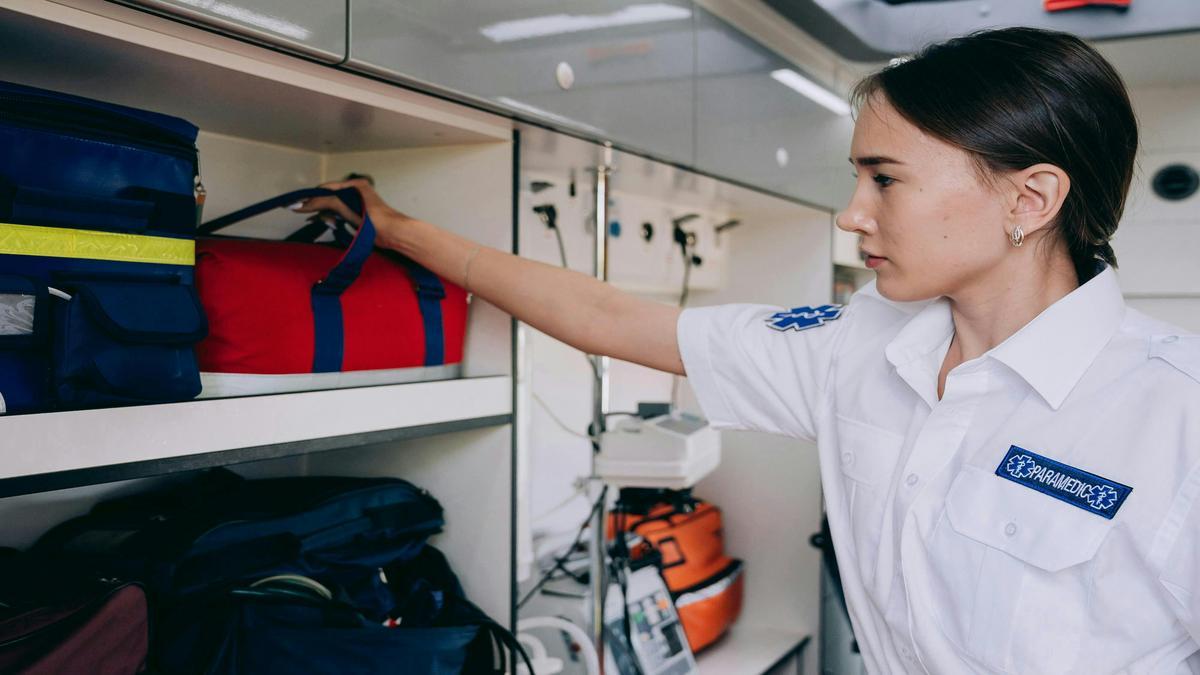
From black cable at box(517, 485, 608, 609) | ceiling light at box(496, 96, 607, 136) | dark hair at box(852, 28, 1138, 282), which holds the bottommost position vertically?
black cable at box(517, 485, 608, 609)

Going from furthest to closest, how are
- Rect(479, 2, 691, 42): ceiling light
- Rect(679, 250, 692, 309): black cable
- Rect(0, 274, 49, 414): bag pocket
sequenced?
1. Rect(679, 250, 692, 309): black cable
2. Rect(479, 2, 691, 42): ceiling light
3. Rect(0, 274, 49, 414): bag pocket

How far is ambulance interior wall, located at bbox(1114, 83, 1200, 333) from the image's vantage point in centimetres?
319

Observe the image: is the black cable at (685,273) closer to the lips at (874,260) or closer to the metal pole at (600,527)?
the metal pole at (600,527)

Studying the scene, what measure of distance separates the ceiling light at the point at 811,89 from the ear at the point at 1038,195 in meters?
1.16

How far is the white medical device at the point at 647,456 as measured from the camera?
1904mm

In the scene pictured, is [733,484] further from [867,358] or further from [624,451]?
[867,358]

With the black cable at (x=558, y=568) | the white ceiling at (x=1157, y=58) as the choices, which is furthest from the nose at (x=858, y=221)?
the white ceiling at (x=1157, y=58)

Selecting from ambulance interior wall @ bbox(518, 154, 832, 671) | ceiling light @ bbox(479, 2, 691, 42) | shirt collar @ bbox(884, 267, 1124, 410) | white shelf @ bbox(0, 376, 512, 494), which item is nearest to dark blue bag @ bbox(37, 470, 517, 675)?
white shelf @ bbox(0, 376, 512, 494)

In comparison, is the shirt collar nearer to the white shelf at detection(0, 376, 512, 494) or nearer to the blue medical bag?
the white shelf at detection(0, 376, 512, 494)

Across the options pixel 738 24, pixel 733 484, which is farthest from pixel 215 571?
pixel 733 484

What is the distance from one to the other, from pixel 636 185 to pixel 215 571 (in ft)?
4.24

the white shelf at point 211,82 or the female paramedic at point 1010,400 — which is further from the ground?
the white shelf at point 211,82

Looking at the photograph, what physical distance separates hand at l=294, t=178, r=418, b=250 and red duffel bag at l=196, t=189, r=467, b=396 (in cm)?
2

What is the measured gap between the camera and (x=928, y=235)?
1104 mm
